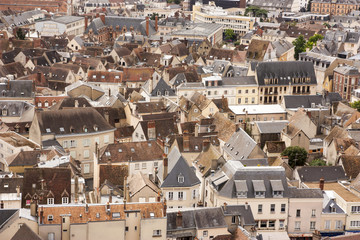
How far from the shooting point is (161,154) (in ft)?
286

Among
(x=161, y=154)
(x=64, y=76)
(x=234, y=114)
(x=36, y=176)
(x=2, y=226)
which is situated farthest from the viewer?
(x=64, y=76)

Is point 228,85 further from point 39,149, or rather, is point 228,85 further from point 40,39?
point 40,39

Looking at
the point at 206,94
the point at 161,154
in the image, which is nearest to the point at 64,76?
the point at 206,94

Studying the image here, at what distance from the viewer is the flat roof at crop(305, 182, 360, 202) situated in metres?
76.5

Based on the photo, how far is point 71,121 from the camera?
9719 cm

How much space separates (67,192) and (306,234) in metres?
26.5

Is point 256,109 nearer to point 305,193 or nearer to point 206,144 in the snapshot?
point 206,144

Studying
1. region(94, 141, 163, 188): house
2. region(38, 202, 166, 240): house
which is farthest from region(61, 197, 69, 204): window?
region(94, 141, 163, 188): house

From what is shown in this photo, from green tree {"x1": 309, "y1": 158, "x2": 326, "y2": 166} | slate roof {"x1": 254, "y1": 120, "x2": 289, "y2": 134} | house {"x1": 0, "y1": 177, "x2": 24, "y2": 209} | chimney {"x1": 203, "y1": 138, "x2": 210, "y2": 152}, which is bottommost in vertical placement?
green tree {"x1": 309, "y1": 158, "x2": 326, "y2": 166}

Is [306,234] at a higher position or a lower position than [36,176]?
lower

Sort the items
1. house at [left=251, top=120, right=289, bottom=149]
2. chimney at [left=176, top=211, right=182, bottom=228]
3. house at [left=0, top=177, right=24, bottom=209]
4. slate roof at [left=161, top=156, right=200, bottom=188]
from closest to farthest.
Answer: chimney at [left=176, top=211, right=182, bottom=228]
house at [left=0, top=177, right=24, bottom=209]
slate roof at [left=161, top=156, right=200, bottom=188]
house at [left=251, top=120, right=289, bottom=149]

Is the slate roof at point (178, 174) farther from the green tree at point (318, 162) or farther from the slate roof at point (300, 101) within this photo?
the slate roof at point (300, 101)

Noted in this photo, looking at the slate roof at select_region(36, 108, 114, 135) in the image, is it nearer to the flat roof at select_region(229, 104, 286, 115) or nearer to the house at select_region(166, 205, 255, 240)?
the flat roof at select_region(229, 104, 286, 115)

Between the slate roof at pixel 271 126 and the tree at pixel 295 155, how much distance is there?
9.29 meters
